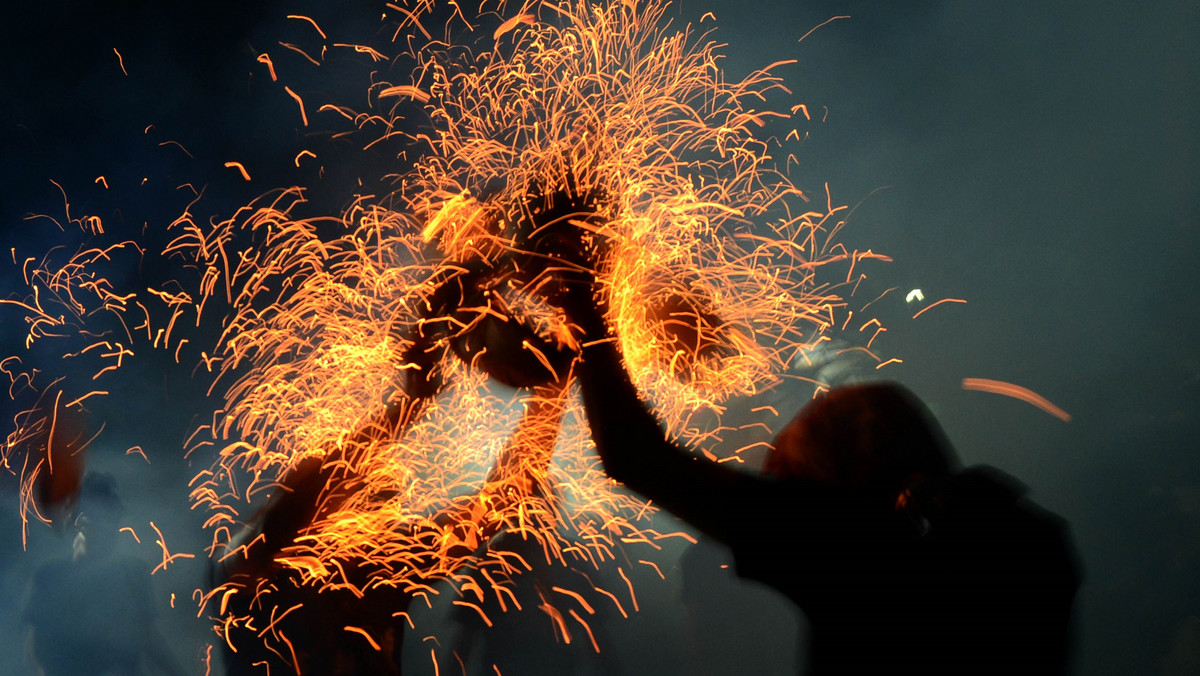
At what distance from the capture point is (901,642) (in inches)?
42.7

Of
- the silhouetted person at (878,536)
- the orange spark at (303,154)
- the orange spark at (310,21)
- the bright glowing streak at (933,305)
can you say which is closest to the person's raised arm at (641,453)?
the silhouetted person at (878,536)

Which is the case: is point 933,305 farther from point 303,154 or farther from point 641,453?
point 303,154

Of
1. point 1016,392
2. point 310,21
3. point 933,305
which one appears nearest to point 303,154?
point 310,21

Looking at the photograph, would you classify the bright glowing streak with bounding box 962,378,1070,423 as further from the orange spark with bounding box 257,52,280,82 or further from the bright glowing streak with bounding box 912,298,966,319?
the orange spark with bounding box 257,52,280,82

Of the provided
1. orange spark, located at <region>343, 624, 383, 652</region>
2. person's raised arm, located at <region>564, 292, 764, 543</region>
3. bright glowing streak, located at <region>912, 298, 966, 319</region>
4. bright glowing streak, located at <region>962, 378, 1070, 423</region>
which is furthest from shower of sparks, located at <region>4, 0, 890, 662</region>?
bright glowing streak, located at <region>962, 378, 1070, 423</region>

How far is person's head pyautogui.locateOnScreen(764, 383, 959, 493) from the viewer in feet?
4.23

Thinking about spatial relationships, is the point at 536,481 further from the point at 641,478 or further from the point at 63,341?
the point at 63,341

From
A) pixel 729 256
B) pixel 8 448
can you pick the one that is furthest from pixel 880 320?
pixel 8 448

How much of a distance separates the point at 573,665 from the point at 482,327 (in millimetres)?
1403

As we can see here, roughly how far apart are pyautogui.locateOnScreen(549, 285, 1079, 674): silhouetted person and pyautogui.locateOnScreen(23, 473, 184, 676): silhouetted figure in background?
216 centimetres

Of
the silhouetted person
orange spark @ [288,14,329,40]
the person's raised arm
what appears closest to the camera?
the silhouetted person

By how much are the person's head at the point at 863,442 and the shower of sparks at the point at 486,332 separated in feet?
0.71

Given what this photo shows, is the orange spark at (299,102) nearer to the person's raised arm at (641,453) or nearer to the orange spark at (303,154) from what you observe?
the orange spark at (303,154)

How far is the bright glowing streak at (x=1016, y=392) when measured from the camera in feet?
6.13
